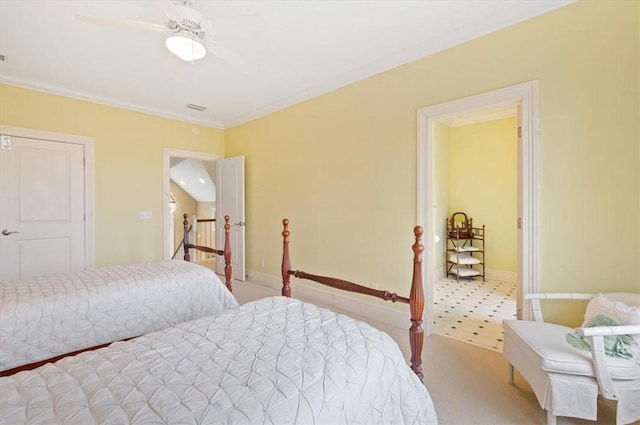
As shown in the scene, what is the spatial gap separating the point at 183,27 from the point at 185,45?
0.15m

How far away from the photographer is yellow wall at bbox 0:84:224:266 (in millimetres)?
3674

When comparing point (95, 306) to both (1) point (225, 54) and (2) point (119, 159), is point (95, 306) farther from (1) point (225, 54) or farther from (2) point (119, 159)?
(2) point (119, 159)

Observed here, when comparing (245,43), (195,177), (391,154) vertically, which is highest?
(245,43)

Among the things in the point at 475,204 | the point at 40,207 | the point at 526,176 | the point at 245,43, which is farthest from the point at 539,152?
the point at 40,207

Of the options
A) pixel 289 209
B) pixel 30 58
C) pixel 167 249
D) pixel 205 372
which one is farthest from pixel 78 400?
pixel 167 249

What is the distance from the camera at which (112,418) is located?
0.84 meters

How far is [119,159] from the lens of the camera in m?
4.20

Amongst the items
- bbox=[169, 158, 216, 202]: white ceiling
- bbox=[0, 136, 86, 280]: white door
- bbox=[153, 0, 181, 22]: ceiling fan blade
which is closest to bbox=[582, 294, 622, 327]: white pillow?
bbox=[153, 0, 181, 22]: ceiling fan blade

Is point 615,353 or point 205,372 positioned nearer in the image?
point 205,372

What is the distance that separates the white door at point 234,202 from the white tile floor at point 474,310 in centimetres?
308

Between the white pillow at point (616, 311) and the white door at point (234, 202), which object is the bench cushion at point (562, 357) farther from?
the white door at point (234, 202)

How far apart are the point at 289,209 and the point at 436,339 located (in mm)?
2461

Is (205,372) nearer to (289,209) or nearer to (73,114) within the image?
(289,209)

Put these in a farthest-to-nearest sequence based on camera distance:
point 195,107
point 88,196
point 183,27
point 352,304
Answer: point 195,107 → point 88,196 → point 352,304 → point 183,27
